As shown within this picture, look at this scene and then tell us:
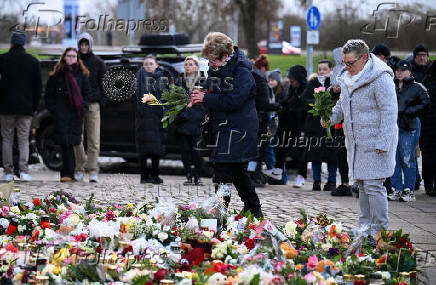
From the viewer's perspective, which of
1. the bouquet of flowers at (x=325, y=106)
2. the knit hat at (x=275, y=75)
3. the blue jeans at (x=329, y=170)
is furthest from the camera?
the knit hat at (x=275, y=75)

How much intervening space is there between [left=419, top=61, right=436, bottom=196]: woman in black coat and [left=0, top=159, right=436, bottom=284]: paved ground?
9.7 inches

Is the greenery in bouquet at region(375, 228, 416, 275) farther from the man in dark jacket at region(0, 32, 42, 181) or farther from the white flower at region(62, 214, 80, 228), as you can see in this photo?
the man in dark jacket at region(0, 32, 42, 181)

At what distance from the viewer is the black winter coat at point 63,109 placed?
13078mm

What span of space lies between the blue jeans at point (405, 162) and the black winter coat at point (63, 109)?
15.1ft

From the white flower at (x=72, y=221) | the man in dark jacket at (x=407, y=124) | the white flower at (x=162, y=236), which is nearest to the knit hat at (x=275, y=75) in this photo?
the man in dark jacket at (x=407, y=124)

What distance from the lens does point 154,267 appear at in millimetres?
6172

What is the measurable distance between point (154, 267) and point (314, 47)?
43.1 feet

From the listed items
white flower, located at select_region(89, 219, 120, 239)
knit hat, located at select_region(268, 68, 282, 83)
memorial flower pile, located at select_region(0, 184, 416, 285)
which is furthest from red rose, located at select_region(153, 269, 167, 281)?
knit hat, located at select_region(268, 68, 282, 83)

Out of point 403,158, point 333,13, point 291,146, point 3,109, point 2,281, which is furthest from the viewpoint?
point 333,13

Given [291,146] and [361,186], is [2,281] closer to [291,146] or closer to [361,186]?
[361,186]

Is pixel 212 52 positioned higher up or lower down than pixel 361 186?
higher up

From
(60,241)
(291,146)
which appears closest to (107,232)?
(60,241)

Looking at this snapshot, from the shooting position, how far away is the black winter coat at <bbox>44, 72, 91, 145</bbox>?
13078 millimetres

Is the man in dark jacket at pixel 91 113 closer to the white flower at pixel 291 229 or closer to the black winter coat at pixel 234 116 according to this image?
the black winter coat at pixel 234 116
